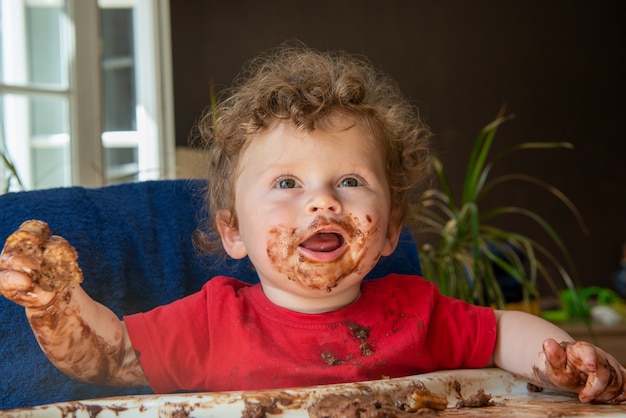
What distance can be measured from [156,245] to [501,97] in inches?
145

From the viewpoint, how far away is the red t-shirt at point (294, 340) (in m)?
0.96

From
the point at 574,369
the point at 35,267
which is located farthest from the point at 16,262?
the point at 574,369

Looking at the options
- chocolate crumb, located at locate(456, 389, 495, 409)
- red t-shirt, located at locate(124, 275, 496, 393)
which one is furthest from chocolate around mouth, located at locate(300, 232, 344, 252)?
chocolate crumb, located at locate(456, 389, 495, 409)

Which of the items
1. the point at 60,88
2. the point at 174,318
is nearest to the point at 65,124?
the point at 60,88

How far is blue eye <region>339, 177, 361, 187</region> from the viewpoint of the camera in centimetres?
98

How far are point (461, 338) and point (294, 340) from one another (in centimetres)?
24

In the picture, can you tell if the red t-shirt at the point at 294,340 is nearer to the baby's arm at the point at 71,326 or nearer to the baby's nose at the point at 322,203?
the baby's arm at the point at 71,326

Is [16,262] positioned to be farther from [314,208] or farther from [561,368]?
[561,368]

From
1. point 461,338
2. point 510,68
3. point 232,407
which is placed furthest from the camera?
point 510,68

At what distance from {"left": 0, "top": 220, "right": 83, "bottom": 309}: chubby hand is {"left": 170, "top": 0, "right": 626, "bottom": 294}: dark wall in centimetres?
375

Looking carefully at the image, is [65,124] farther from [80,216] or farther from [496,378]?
[496,378]

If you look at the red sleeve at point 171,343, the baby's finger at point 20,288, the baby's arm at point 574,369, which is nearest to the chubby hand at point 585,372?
the baby's arm at point 574,369

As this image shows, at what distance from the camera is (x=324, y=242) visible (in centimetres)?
95

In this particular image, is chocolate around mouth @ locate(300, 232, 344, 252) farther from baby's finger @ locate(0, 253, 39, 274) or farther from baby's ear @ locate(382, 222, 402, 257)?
baby's finger @ locate(0, 253, 39, 274)
